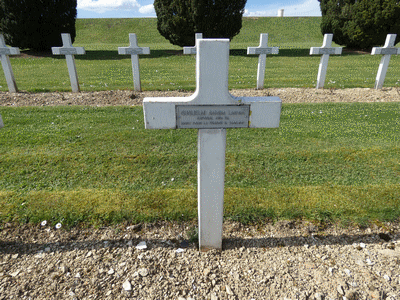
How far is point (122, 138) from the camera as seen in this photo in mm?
4785

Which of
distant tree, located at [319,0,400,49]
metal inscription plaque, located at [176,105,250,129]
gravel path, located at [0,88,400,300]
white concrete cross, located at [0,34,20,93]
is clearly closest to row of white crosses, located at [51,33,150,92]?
white concrete cross, located at [0,34,20,93]

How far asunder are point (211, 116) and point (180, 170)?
6.26ft

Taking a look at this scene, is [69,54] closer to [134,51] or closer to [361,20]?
[134,51]

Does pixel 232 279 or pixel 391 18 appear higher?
pixel 391 18

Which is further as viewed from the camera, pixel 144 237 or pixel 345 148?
pixel 345 148

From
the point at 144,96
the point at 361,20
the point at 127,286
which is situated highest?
the point at 361,20

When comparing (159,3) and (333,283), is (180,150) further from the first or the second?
(159,3)

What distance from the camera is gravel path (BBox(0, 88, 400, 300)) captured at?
6.80ft

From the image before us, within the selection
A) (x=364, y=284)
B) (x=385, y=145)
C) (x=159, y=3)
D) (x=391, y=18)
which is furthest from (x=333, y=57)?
(x=364, y=284)

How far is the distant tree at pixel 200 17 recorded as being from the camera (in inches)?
647

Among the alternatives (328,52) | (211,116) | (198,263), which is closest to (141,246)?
(198,263)

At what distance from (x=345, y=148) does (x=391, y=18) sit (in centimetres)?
1741

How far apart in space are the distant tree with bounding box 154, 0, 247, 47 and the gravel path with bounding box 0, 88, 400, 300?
16243mm

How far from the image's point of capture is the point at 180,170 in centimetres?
381
